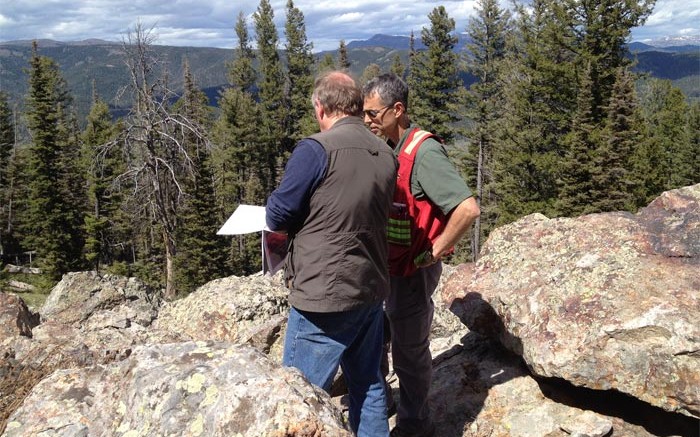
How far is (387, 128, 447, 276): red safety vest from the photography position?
358 centimetres

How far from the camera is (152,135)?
1634cm

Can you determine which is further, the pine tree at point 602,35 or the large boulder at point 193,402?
the pine tree at point 602,35

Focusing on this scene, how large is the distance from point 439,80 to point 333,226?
29.9 meters

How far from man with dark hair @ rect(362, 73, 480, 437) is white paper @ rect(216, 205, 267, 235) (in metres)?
0.91

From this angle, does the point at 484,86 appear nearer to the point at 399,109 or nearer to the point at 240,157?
the point at 240,157

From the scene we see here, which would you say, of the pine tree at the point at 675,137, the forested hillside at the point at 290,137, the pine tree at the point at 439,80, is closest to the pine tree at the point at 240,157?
the forested hillside at the point at 290,137

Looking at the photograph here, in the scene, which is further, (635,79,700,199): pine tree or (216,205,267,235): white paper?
(635,79,700,199): pine tree

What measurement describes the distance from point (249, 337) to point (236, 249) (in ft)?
122

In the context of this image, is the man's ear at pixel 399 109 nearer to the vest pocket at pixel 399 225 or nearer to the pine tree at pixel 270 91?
the vest pocket at pixel 399 225

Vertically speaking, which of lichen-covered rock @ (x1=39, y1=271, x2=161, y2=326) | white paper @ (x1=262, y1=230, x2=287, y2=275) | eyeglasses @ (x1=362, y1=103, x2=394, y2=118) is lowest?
lichen-covered rock @ (x1=39, y1=271, x2=161, y2=326)

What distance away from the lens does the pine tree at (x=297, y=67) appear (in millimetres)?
43094

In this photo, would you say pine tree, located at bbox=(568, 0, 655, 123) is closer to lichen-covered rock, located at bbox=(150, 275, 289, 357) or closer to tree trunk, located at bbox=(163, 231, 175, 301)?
tree trunk, located at bbox=(163, 231, 175, 301)

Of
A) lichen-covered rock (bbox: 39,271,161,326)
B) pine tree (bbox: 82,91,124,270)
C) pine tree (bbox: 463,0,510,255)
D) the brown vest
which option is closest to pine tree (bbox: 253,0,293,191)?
pine tree (bbox: 82,91,124,270)

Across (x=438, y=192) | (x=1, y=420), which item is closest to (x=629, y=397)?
(x=438, y=192)
